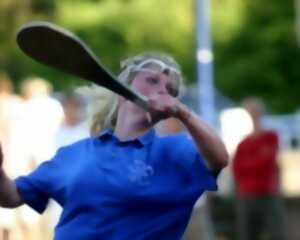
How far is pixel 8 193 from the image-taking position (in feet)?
20.2

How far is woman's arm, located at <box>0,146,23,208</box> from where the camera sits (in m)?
6.12

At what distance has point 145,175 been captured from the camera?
19.1 feet

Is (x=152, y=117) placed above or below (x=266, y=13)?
below

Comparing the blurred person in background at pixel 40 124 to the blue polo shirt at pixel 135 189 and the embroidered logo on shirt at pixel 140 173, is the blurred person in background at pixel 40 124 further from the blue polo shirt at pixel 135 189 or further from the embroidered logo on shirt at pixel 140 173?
the embroidered logo on shirt at pixel 140 173

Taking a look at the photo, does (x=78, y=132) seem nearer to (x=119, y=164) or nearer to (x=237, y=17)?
(x=119, y=164)

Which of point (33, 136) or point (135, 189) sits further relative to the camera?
point (33, 136)

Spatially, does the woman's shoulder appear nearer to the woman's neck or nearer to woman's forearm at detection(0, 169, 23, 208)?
the woman's neck

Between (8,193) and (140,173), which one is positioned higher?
(8,193)

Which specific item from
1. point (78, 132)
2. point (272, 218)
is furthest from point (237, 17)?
point (78, 132)

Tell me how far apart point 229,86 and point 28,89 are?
2990 centimetres

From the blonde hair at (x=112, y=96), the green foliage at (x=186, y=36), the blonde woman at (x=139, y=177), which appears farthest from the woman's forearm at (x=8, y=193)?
the green foliage at (x=186, y=36)

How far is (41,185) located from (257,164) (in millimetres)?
9909

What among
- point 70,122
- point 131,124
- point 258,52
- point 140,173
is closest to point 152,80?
point 131,124

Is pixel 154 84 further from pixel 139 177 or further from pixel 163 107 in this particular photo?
pixel 163 107
